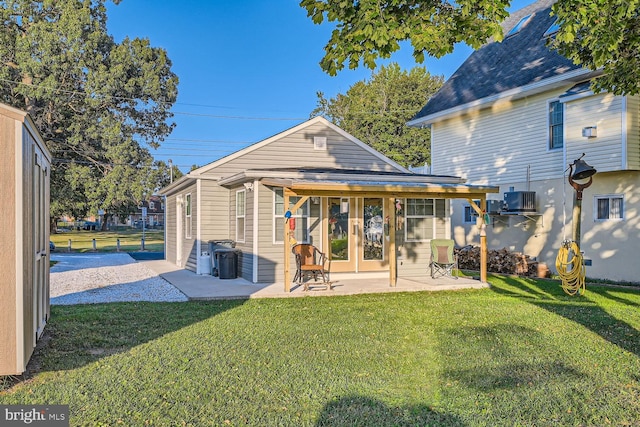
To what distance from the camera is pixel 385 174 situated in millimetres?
12977

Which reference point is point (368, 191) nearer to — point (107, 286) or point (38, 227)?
point (107, 286)

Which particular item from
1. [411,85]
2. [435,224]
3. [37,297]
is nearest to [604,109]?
[435,224]

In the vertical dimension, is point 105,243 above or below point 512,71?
below

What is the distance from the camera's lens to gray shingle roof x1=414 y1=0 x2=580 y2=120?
14.5m

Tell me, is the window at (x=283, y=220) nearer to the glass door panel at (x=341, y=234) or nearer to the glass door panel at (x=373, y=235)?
the glass door panel at (x=341, y=234)

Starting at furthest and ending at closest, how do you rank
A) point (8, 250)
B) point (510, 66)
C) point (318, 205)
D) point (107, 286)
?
point (510, 66)
point (318, 205)
point (107, 286)
point (8, 250)

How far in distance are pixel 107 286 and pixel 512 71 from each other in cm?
1320

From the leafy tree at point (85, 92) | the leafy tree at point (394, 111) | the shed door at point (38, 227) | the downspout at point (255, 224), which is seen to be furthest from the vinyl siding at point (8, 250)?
the leafy tree at point (394, 111)

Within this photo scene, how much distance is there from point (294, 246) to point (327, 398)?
700 cm

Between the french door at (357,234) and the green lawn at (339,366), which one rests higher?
the french door at (357,234)

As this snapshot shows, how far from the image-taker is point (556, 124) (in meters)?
14.1

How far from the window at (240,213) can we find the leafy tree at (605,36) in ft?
24.6

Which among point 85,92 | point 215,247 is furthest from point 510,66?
point 85,92

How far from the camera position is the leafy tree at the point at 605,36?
5.00 m
